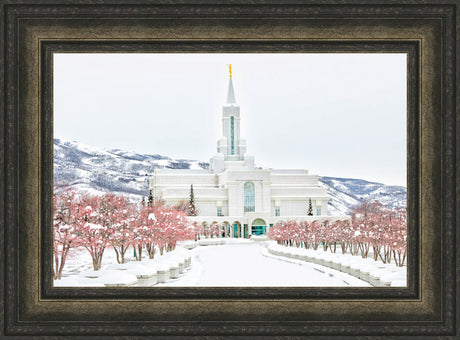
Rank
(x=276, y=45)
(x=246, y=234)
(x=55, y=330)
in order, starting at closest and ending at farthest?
1. (x=55, y=330)
2. (x=276, y=45)
3. (x=246, y=234)

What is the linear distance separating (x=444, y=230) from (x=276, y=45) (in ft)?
9.50

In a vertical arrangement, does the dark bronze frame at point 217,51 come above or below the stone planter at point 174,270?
above

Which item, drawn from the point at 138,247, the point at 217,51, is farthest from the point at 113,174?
the point at 217,51

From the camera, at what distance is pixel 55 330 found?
5.14m

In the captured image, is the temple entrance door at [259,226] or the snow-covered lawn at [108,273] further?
the temple entrance door at [259,226]

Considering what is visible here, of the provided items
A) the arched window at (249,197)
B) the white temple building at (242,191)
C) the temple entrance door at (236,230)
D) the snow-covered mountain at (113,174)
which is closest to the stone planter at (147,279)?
the snow-covered mountain at (113,174)

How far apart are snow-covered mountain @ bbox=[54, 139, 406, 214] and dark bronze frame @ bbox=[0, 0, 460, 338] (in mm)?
683

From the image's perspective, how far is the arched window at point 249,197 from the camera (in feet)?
159

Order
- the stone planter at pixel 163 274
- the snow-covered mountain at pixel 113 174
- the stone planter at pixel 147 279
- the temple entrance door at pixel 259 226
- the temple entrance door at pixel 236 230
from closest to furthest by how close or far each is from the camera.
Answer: the stone planter at pixel 147 279, the stone planter at pixel 163 274, the snow-covered mountain at pixel 113 174, the temple entrance door at pixel 236 230, the temple entrance door at pixel 259 226

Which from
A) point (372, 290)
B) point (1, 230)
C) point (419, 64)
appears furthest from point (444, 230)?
point (1, 230)

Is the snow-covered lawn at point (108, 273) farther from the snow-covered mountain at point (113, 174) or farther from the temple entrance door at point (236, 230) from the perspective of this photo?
the temple entrance door at point (236, 230)

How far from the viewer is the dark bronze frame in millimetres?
5191

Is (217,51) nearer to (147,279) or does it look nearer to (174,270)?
(147,279)

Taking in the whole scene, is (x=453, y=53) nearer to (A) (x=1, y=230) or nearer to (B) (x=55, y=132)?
(B) (x=55, y=132)
